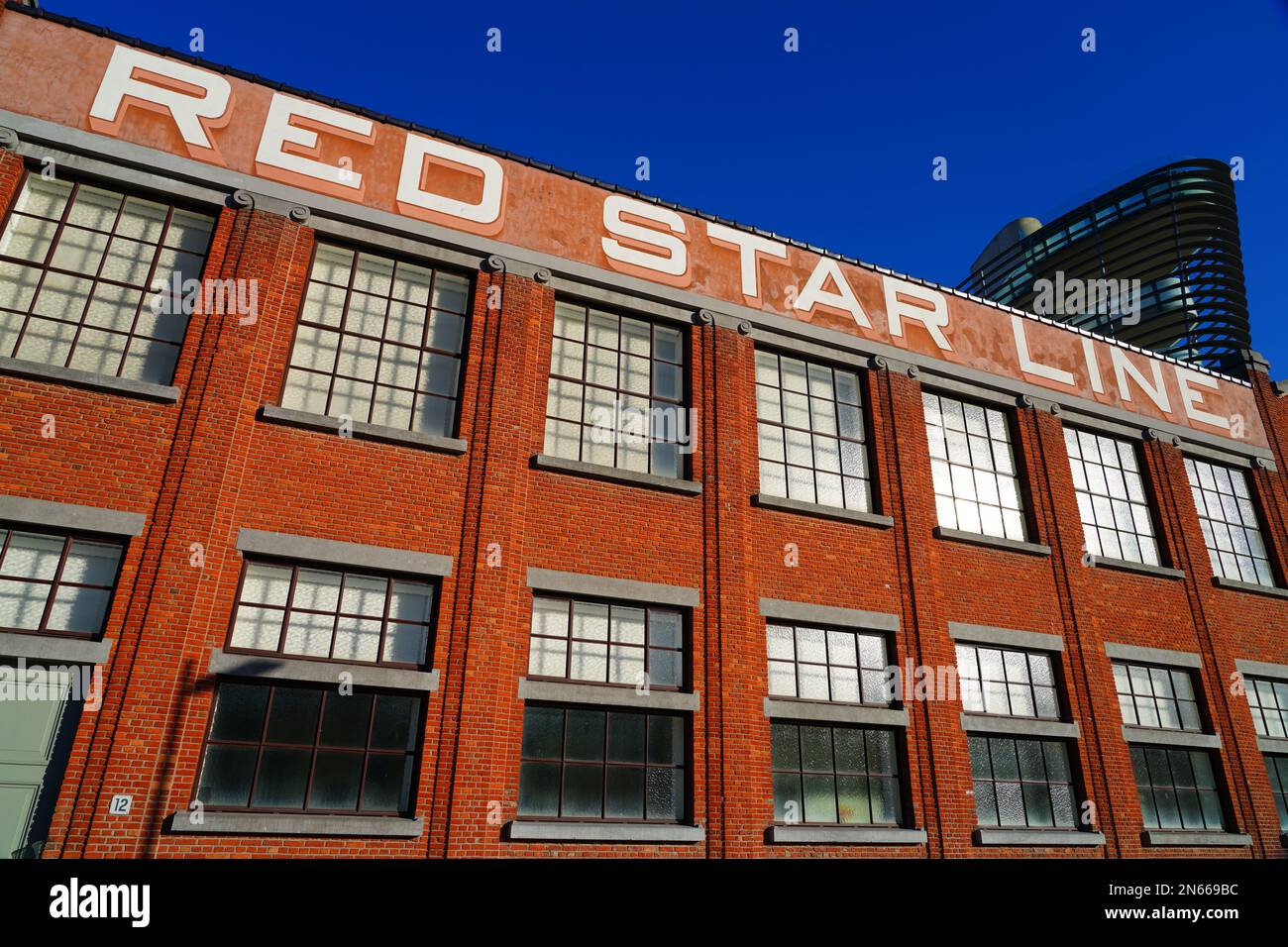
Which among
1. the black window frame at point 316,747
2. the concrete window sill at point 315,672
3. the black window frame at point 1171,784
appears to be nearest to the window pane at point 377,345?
the concrete window sill at point 315,672

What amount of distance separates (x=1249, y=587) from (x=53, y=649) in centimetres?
1910

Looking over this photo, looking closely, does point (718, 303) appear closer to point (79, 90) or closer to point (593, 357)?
point (593, 357)

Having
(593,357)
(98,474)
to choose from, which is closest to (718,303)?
(593,357)

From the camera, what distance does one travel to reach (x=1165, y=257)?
3659 cm

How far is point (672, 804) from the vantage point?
10070 millimetres

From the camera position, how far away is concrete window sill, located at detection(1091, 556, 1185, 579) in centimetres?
1426

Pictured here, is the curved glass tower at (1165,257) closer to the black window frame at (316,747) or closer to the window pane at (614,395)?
the window pane at (614,395)

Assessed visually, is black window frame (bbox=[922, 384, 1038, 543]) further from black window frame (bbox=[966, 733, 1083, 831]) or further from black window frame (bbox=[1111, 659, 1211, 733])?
black window frame (bbox=[966, 733, 1083, 831])

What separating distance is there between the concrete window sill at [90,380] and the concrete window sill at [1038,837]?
38.8 feet

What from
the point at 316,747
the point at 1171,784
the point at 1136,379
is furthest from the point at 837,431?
the point at 316,747

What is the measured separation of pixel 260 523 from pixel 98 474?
66.5 inches

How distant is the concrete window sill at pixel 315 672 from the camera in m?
8.62

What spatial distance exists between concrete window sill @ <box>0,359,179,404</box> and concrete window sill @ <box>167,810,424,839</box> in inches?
179

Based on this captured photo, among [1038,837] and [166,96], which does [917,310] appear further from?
[166,96]
